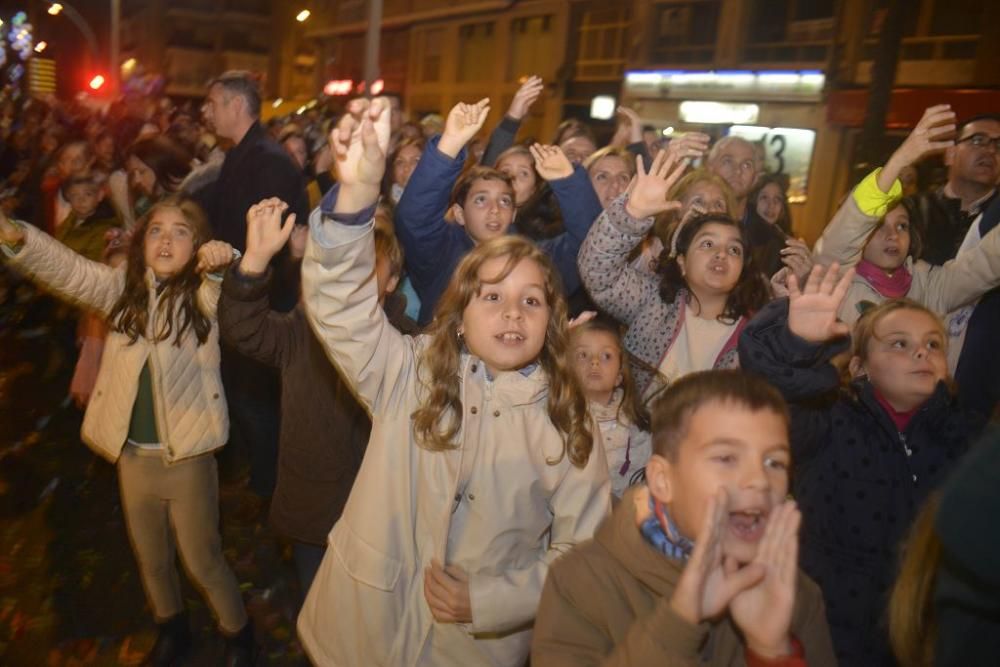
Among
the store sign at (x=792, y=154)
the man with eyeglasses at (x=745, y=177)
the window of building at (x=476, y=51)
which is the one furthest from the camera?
the window of building at (x=476, y=51)

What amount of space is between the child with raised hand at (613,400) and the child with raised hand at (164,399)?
58.9 inches

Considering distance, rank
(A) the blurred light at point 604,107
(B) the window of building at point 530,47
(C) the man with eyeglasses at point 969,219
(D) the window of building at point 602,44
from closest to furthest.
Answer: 1. (C) the man with eyeglasses at point 969,219
2. (A) the blurred light at point 604,107
3. (D) the window of building at point 602,44
4. (B) the window of building at point 530,47

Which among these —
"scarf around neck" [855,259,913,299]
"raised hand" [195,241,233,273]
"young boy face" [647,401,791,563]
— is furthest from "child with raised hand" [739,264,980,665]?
"raised hand" [195,241,233,273]

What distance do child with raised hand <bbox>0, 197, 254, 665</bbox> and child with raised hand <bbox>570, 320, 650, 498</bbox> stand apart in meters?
1.50

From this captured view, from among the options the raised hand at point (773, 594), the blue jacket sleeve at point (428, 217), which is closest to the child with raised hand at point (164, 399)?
the blue jacket sleeve at point (428, 217)

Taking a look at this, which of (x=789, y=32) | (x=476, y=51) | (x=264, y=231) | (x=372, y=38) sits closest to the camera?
(x=264, y=231)

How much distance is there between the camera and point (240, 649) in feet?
11.8

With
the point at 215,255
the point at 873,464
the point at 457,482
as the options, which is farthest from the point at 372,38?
the point at 873,464

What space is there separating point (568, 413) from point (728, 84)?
62.0ft

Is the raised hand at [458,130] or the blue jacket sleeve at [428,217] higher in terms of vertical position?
the raised hand at [458,130]

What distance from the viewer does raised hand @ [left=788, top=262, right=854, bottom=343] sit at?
2.31 metres

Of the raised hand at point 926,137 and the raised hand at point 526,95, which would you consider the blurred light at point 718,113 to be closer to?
the raised hand at point 526,95

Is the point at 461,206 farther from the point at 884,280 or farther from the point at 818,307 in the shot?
the point at 818,307

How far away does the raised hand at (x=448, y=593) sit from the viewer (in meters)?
2.31
